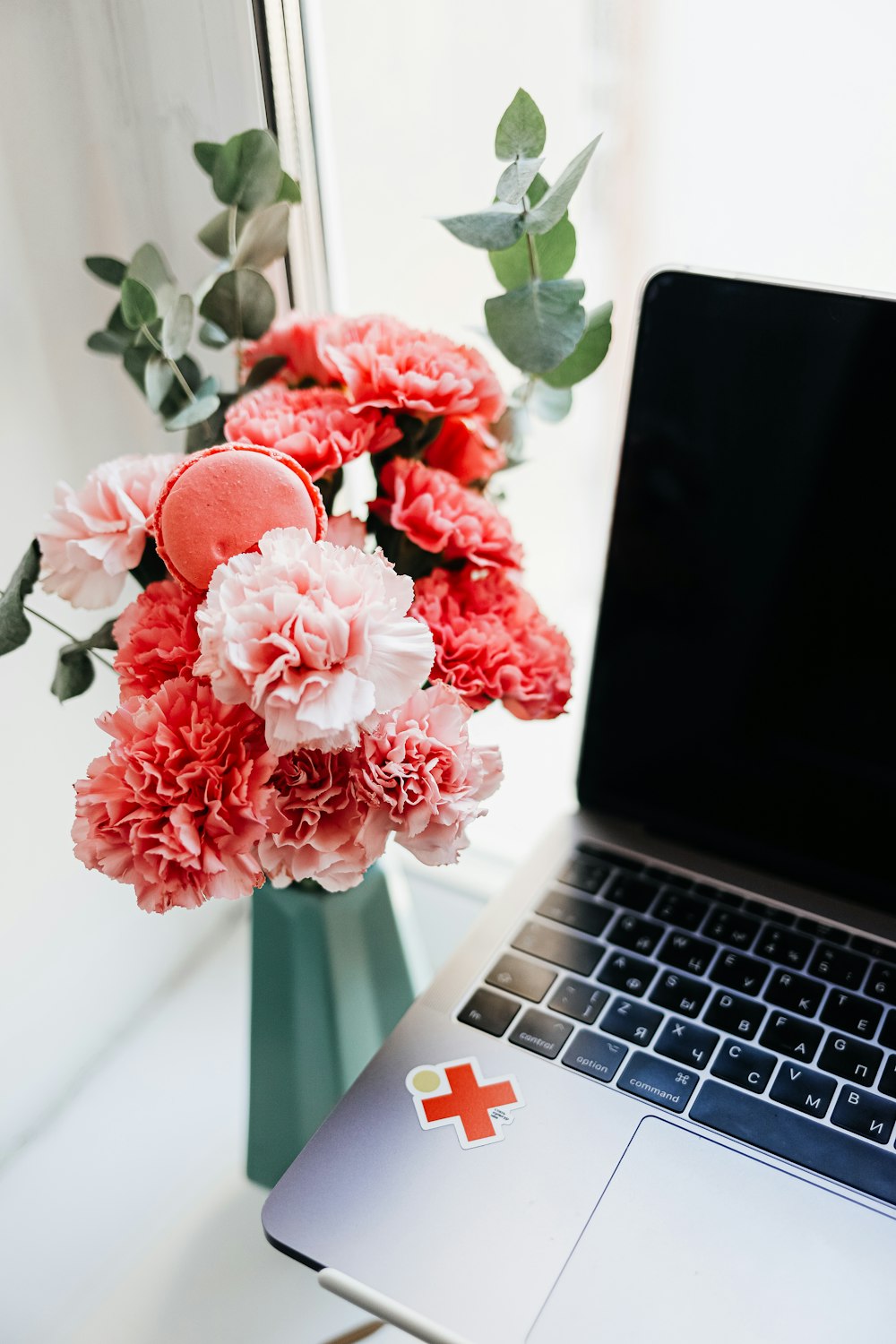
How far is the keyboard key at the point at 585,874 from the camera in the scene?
0.56 metres

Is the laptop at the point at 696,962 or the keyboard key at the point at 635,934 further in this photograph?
the keyboard key at the point at 635,934

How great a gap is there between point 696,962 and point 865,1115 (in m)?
0.10

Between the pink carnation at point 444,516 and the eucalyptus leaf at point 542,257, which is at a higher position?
the eucalyptus leaf at point 542,257

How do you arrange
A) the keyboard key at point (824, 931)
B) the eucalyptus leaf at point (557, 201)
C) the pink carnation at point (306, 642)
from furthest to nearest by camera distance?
1. the keyboard key at point (824, 931)
2. the eucalyptus leaf at point (557, 201)
3. the pink carnation at point (306, 642)

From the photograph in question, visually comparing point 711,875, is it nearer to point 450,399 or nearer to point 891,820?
point 891,820

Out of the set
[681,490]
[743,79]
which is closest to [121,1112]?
[681,490]

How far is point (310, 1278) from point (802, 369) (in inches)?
19.4

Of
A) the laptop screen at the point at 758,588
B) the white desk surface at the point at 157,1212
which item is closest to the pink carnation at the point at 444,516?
the laptop screen at the point at 758,588

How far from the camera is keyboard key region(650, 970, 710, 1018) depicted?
19.4 inches

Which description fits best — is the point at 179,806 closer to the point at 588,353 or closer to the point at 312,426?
the point at 312,426

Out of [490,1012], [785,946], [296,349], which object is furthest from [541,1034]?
[296,349]

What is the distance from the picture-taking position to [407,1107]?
46 cm

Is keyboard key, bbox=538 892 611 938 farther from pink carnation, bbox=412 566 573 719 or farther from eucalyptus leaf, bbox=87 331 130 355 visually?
eucalyptus leaf, bbox=87 331 130 355

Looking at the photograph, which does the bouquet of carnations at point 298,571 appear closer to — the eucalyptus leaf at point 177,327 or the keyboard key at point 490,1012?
the eucalyptus leaf at point 177,327
